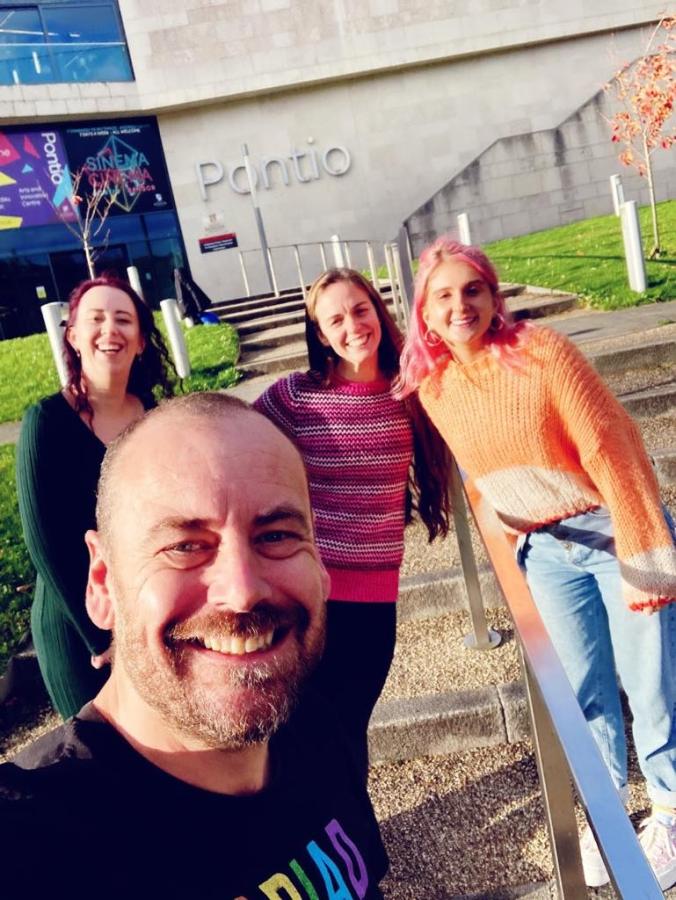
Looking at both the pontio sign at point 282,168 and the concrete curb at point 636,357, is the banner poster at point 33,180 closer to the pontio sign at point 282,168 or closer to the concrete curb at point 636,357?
the pontio sign at point 282,168

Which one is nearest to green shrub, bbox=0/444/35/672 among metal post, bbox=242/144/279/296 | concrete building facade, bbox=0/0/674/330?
metal post, bbox=242/144/279/296

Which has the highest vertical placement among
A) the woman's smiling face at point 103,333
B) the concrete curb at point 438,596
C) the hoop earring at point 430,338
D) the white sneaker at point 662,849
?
the woman's smiling face at point 103,333

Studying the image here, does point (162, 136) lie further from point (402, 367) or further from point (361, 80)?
point (402, 367)

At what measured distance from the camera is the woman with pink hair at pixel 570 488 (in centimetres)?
197

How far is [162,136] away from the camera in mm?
19547

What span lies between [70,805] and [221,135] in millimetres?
20588

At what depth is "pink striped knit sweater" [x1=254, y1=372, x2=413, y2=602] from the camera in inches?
92.0

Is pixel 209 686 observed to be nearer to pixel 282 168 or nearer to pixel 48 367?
pixel 48 367

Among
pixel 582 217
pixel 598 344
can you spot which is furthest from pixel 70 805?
pixel 582 217

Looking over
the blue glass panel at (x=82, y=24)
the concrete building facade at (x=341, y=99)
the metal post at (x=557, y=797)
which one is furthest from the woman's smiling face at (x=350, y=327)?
the blue glass panel at (x=82, y=24)

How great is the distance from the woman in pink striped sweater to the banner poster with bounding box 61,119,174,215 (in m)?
19.0

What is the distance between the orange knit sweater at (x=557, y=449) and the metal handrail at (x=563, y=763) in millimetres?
154

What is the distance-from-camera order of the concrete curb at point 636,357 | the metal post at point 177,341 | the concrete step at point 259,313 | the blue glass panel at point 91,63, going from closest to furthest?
1. the concrete curb at point 636,357
2. the metal post at point 177,341
3. the concrete step at point 259,313
4. the blue glass panel at point 91,63

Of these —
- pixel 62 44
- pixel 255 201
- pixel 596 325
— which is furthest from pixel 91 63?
pixel 596 325
